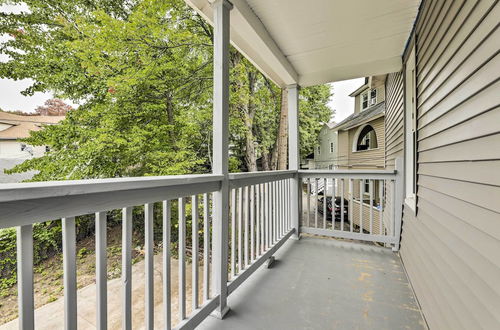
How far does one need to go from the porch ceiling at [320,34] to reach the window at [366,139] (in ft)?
23.3

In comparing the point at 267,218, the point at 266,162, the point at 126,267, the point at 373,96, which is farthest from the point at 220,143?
the point at 373,96

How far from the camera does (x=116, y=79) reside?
5000 mm

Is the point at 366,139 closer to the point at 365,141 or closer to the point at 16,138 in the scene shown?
the point at 365,141

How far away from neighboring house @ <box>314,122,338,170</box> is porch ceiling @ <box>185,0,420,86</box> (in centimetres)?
1288

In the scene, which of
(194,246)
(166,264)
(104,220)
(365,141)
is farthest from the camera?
(365,141)

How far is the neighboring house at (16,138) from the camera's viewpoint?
9.27 feet

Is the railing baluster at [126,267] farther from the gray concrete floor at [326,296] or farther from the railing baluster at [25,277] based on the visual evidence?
the gray concrete floor at [326,296]

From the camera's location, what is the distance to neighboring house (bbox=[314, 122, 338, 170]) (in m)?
15.7

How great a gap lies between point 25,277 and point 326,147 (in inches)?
690

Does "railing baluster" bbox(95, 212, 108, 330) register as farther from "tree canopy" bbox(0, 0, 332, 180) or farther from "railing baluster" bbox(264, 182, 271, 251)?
"tree canopy" bbox(0, 0, 332, 180)

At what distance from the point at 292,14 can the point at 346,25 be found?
0.60 m

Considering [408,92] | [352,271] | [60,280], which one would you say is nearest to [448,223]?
[352,271]

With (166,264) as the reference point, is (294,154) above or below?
A: above

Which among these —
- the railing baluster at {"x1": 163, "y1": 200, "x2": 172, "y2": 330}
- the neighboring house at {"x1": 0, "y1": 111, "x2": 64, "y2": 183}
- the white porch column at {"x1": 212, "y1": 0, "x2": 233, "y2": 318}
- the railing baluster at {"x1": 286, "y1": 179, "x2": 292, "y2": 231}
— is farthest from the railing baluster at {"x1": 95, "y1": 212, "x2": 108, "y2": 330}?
the neighboring house at {"x1": 0, "y1": 111, "x2": 64, "y2": 183}
